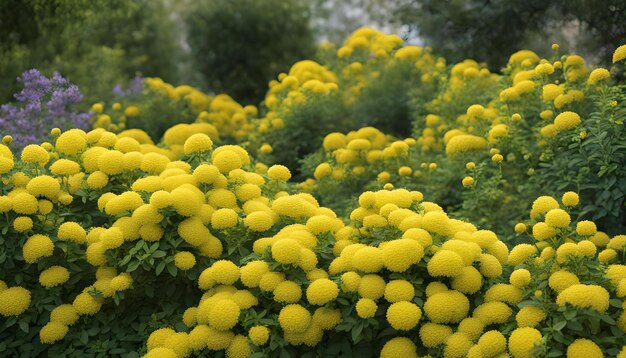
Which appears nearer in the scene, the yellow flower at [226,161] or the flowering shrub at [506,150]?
the yellow flower at [226,161]

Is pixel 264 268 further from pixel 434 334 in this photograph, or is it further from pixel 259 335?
pixel 434 334

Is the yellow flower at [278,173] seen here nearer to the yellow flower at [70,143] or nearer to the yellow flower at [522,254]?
the yellow flower at [70,143]

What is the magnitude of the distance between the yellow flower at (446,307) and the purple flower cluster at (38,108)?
13.4 ft

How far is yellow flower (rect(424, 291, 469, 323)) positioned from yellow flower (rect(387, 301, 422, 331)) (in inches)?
2.2

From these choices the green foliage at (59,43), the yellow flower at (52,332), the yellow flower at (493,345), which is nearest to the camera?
the yellow flower at (493,345)

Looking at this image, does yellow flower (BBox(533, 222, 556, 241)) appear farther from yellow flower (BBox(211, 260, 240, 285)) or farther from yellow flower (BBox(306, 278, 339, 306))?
yellow flower (BBox(211, 260, 240, 285))

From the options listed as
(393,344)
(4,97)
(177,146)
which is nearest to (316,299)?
(393,344)

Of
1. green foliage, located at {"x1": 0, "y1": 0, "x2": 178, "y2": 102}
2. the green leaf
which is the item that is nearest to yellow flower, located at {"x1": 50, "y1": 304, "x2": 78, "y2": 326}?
the green leaf

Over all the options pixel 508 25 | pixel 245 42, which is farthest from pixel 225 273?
pixel 245 42

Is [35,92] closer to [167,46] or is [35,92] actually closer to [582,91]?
[582,91]

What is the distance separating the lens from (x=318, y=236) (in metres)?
3.68

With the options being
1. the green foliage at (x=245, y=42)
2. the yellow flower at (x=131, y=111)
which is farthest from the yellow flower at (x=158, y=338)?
the green foliage at (x=245, y=42)

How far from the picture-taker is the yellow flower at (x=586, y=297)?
2.92 m

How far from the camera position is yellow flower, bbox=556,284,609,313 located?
2.92 m
